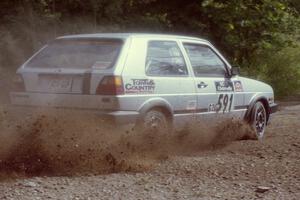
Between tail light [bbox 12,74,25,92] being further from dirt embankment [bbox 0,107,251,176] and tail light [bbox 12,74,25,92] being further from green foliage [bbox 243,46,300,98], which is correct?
green foliage [bbox 243,46,300,98]

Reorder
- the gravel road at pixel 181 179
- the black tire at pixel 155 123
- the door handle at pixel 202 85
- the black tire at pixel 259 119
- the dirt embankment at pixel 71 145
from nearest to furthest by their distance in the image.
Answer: the gravel road at pixel 181 179
the dirt embankment at pixel 71 145
the black tire at pixel 155 123
the door handle at pixel 202 85
the black tire at pixel 259 119

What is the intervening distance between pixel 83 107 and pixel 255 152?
2.44m

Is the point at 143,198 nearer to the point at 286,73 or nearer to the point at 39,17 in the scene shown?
the point at 39,17

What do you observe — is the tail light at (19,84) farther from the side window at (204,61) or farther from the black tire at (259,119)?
the black tire at (259,119)

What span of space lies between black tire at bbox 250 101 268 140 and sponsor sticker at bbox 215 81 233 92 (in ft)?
2.70

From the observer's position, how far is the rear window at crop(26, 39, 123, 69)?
7.38 meters

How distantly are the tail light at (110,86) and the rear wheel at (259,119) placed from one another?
3.20 metres

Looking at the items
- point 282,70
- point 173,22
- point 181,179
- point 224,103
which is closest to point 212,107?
point 224,103

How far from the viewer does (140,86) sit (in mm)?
7367

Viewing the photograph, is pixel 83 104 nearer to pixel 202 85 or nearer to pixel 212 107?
pixel 202 85

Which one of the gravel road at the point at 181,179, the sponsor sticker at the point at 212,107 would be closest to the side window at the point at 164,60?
the sponsor sticker at the point at 212,107

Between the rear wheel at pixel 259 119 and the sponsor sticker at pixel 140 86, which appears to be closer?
the sponsor sticker at pixel 140 86

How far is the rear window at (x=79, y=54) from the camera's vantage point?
7375 millimetres

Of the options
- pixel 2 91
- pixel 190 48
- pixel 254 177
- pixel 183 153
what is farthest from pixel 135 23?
Result: pixel 254 177
